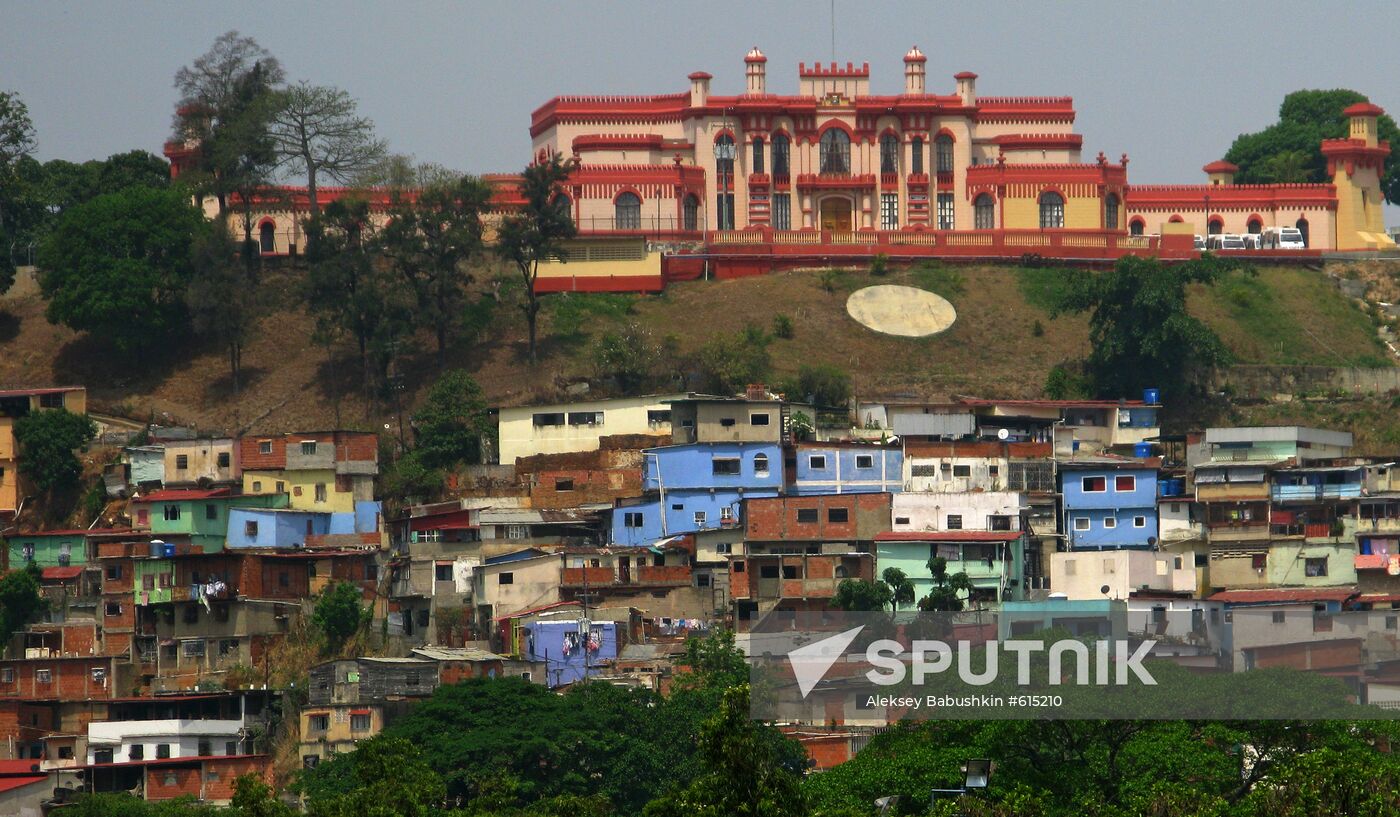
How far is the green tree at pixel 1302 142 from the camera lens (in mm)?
100875

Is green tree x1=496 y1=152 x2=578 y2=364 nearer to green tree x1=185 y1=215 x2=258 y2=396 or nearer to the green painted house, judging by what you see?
green tree x1=185 y1=215 x2=258 y2=396

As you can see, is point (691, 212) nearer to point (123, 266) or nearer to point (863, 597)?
point (123, 266)

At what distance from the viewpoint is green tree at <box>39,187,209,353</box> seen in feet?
260

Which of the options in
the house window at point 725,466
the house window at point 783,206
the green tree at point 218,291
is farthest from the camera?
the house window at point 783,206

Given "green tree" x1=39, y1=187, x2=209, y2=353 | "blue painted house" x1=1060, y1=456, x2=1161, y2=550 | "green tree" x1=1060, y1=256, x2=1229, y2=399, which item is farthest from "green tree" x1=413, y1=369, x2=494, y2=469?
"green tree" x1=1060, y1=256, x2=1229, y2=399

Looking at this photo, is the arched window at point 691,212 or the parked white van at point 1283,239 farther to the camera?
the parked white van at point 1283,239

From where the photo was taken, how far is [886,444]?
72.2 meters

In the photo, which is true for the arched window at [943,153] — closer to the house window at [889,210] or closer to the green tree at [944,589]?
the house window at [889,210]

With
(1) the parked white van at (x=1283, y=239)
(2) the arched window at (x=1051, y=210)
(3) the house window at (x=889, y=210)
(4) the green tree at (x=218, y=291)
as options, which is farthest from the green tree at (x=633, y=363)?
(1) the parked white van at (x=1283, y=239)

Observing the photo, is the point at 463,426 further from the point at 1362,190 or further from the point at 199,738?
the point at 1362,190

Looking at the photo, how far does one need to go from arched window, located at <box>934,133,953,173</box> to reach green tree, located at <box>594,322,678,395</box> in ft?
51.2

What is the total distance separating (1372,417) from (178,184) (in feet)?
107

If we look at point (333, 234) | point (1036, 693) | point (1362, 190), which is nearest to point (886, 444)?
point (333, 234)

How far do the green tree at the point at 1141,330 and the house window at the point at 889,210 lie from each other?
11.7 m
